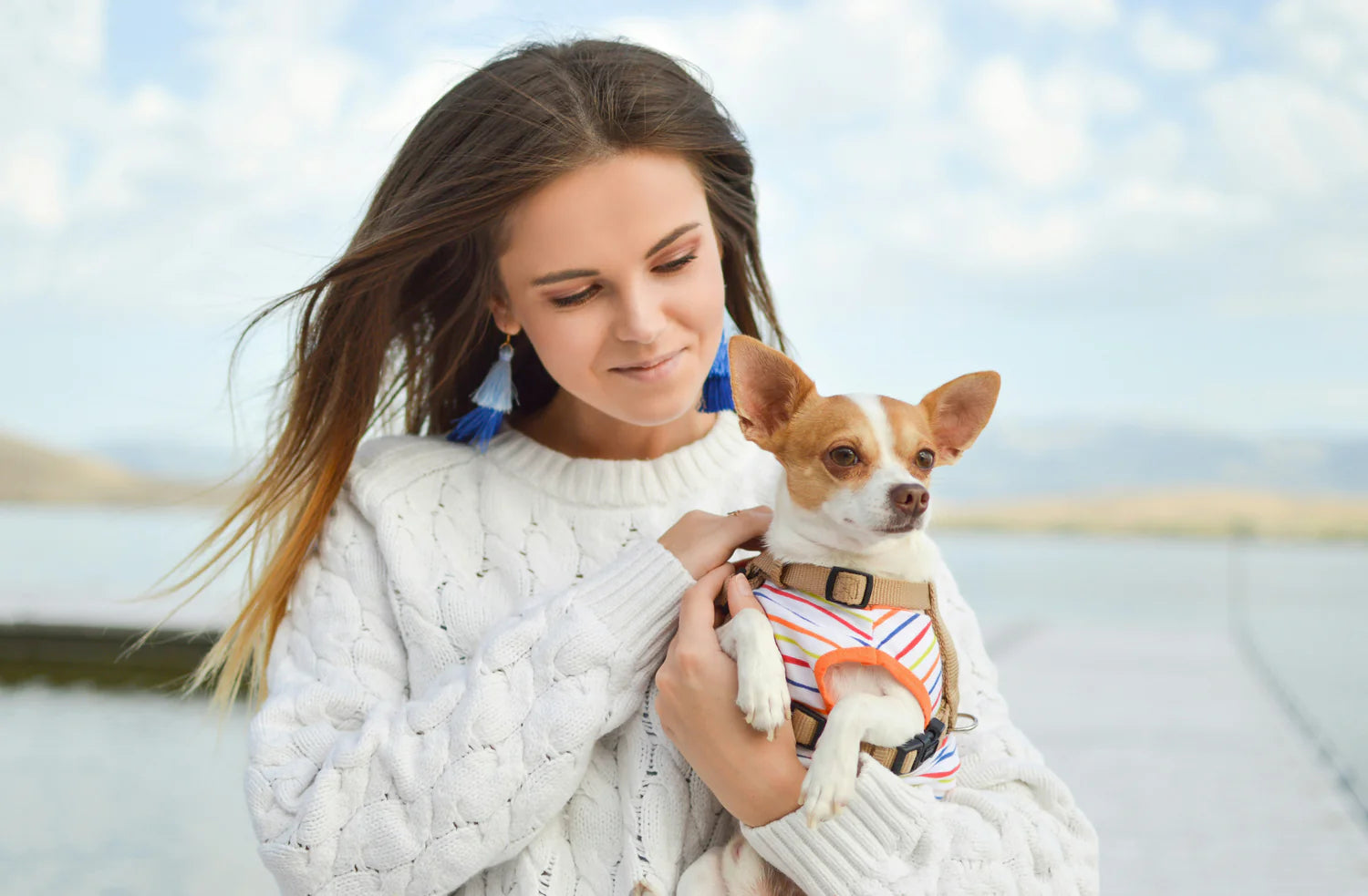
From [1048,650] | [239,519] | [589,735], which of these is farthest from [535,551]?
[1048,650]

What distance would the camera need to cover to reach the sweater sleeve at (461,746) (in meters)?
Result: 1.21

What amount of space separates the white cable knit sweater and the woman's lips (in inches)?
8.4

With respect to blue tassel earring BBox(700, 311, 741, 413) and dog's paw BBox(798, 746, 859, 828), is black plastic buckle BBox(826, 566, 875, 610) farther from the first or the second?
blue tassel earring BBox(700, 311, 741, 413)

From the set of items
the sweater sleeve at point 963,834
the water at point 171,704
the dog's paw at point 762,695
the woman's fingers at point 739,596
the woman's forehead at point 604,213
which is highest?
the woman's forehead at point 604,213

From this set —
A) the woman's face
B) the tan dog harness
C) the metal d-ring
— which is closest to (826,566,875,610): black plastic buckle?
the tan dog harness

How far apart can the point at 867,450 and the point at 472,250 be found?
27.6 inches

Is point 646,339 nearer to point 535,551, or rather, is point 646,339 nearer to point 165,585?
point 535,551

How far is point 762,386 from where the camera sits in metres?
1.29

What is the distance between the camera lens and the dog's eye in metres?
1.20

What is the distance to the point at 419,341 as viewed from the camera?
1.72 metres

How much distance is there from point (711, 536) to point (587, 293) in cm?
34

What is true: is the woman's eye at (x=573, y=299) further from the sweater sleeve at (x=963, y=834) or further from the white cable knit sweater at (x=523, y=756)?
the sweater sleeve at (x=963, y=834)

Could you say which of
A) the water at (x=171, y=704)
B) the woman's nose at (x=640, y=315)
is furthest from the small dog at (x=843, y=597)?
the water at (x=171, y=704)

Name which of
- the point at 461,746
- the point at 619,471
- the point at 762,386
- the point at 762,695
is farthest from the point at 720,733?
the point at 619,471
